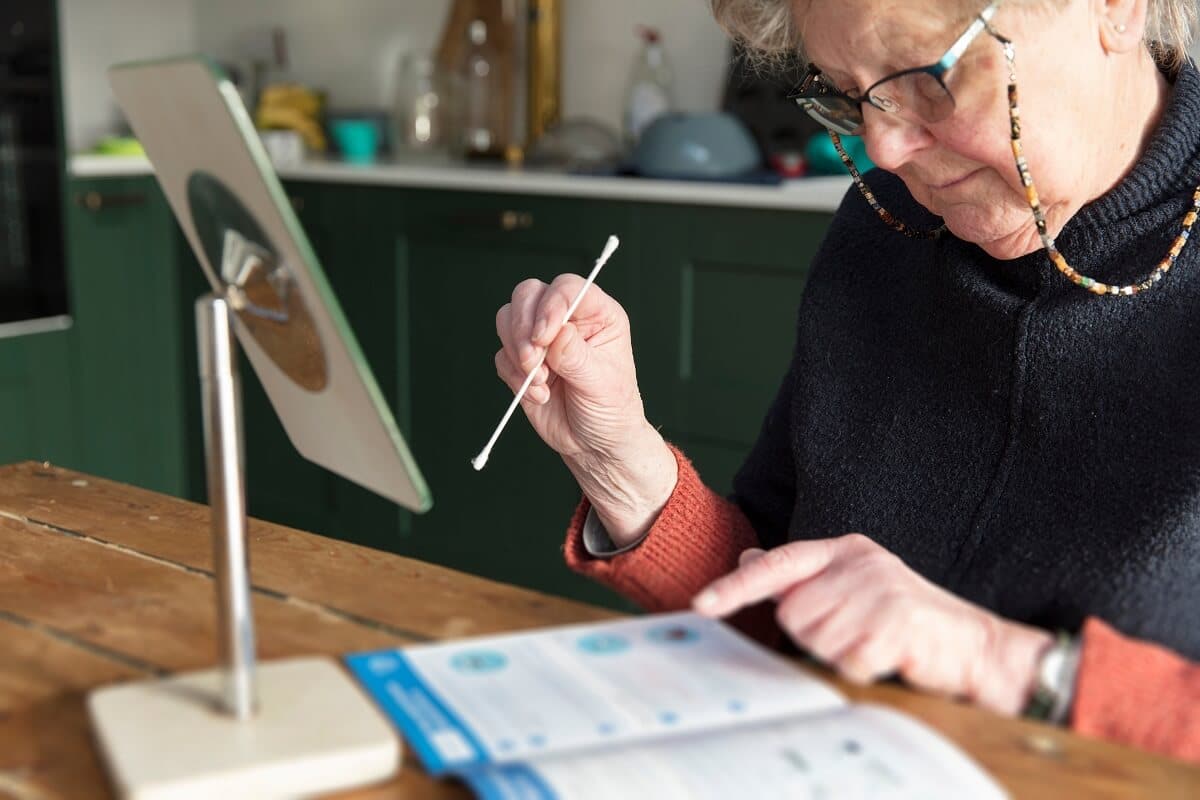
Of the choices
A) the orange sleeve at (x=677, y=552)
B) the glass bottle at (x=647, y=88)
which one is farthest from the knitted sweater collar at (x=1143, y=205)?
the glass bottle at (x=647, y=88)

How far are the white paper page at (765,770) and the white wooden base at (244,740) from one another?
0.24 ft

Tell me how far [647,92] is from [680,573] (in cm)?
215

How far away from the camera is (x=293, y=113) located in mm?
3740

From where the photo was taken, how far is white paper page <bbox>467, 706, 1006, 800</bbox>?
0.67 m

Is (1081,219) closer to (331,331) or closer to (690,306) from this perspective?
(331,331)

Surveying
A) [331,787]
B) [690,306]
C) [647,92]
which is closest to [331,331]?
[331,787]

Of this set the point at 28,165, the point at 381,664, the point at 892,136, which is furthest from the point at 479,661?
the point at 28,165

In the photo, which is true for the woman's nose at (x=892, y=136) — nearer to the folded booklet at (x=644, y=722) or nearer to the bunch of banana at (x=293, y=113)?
the folded booklet at (x=644, y=722)

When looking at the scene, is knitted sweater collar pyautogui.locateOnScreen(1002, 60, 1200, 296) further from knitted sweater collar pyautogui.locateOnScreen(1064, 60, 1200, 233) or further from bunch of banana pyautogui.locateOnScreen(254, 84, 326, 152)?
bunch of banana pyautogui.locateOnScreen(254, 84, 326, 152)

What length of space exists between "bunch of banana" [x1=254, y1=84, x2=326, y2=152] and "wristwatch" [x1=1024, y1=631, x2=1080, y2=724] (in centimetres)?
318

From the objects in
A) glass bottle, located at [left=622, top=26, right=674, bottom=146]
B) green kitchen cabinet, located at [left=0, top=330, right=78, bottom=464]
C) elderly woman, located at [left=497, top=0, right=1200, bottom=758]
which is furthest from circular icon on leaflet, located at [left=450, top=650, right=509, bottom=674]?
green kitchen cabinet, located at [left=0, top=330, right=78, bottom=464]

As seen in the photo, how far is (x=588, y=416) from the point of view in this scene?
126 centimetres

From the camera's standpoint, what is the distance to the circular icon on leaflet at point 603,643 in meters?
0.82

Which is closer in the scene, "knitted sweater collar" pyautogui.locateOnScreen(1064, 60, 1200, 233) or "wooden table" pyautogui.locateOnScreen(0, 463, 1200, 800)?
"wooden table" pyautogui.locateOnScreen(0, 463, 1200, 800)
